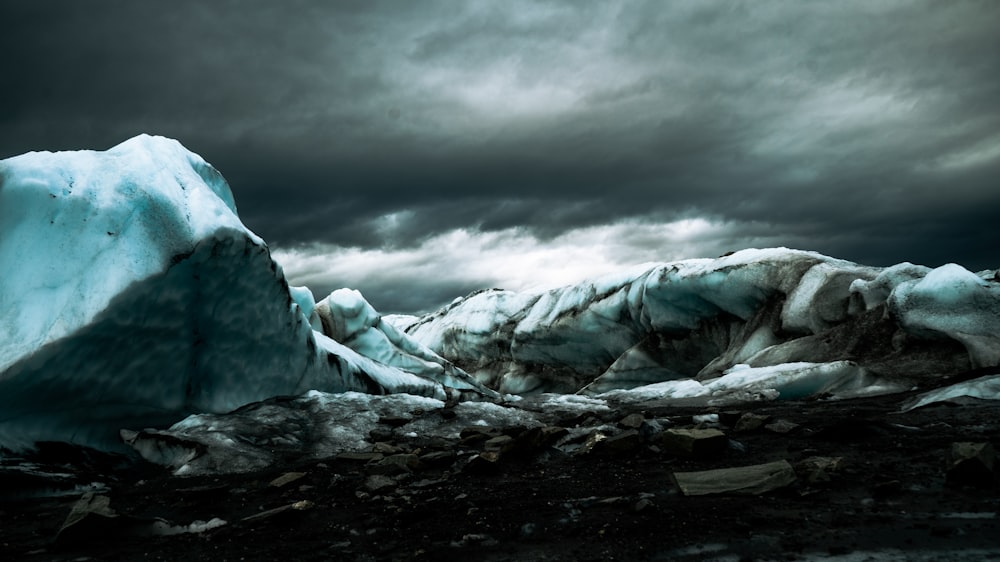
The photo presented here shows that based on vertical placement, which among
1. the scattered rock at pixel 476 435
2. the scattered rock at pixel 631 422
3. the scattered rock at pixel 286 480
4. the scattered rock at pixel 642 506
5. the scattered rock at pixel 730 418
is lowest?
the scattered rock at pixel 730 418

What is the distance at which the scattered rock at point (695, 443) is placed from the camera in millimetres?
5266

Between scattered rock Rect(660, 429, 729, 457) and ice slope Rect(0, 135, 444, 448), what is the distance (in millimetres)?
6205

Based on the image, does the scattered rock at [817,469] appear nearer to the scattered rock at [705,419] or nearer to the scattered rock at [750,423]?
the scattered rock at [750,423]

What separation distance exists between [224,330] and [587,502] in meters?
6.80

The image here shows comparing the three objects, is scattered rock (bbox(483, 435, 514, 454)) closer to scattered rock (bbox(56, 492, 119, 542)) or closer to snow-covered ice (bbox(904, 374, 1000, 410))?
scattered rock (bbox(56, 492, 119, 542))

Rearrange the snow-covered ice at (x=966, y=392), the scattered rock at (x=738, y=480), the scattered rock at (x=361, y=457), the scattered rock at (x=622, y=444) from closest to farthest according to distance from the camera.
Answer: the scattered rock at (x=738, y=480) < the scattered rock at (x=622, y=444) < the scattered rock at (x=361, y=457) < the snow-covered ice at (x=966, y=392)

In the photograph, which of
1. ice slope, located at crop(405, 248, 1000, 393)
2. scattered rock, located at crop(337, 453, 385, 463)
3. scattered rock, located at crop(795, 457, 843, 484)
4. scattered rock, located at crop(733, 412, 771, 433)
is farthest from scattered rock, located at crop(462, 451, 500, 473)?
ice slope, located at crop(405, 248, 1000, 393)

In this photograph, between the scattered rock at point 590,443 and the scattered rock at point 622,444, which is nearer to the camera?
the scattered rock at point 622,444

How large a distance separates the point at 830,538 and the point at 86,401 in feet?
25.8

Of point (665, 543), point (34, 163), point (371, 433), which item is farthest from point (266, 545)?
point (34, 163)

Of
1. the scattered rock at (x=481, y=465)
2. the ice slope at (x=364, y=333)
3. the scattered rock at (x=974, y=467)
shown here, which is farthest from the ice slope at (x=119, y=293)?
the scattered rock at (x=974, y=467)

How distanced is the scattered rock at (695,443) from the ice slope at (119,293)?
6205 millimetres

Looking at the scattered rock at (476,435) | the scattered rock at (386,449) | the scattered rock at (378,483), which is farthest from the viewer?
the scattered rock at (476,435)

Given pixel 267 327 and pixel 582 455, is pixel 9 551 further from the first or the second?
pixel 267 327
